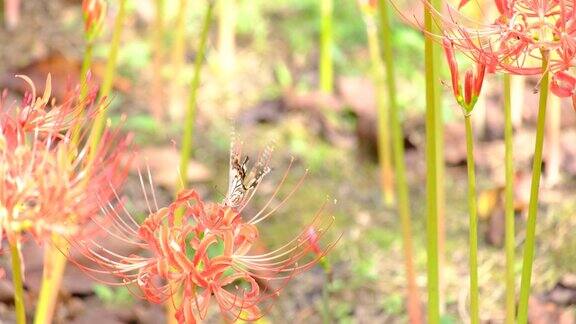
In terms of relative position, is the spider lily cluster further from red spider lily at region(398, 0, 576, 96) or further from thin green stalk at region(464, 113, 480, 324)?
thin green stalk at region(464, 113, 480, 324)

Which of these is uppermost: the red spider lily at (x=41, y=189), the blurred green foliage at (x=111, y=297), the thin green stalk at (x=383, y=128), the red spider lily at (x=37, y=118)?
the red spider lily at (x=37, y=118)

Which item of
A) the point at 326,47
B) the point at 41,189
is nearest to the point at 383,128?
the point at 326,47

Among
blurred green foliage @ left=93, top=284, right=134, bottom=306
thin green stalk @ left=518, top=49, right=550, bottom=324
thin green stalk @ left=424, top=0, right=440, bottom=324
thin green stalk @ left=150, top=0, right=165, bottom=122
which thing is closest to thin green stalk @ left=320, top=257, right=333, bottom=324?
thin green stalk @ left=424, top=0, right=440, bottom=324

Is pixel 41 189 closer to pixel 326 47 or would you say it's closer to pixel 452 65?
pixel 452 65

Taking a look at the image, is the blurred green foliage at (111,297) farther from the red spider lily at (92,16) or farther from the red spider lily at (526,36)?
the red spider lily at (526,36)

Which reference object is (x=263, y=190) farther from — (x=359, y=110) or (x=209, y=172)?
(x=359, y=110)

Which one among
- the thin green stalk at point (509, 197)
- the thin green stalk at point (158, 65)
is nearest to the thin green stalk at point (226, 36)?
the thin green stalk at point (158, 65)

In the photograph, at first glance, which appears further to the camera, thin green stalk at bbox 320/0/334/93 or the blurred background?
thin green stalk at bbox 320/0/334/93
